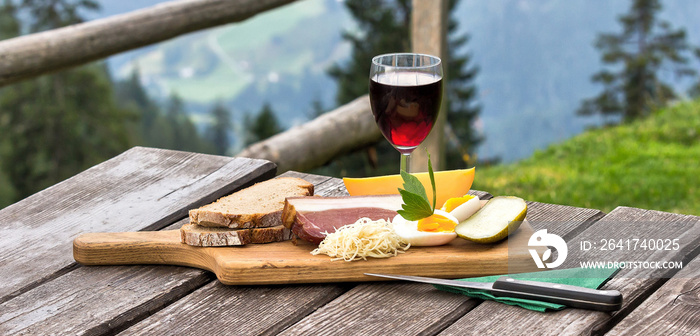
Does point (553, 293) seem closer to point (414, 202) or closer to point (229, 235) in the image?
point (414, 202)

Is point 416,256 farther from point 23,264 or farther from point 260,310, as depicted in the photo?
point 23,264

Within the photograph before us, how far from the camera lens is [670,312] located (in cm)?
94

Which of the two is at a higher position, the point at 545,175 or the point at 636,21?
the point at 636,21

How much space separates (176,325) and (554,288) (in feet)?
1.70

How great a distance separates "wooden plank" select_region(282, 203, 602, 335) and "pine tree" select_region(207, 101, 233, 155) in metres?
18.9

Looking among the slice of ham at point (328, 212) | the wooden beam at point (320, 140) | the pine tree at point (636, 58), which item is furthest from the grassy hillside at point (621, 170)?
the pine tree at point (636, 58)

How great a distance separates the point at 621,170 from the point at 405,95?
381 centimetres

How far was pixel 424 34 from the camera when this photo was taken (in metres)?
3.36

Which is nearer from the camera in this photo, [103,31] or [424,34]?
[103,31]

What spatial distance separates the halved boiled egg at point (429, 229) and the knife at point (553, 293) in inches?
4.5

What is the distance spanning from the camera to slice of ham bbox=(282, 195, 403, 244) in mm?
1112

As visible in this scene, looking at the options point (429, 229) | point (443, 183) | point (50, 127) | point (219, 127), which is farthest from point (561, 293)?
point (219, 127)

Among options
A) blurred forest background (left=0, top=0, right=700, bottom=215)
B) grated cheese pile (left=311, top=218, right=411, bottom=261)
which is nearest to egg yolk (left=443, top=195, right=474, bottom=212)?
grated cheese pile (left=311, top=218, right=411, bottom=261)

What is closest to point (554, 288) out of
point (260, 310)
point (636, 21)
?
point (260, 310)
